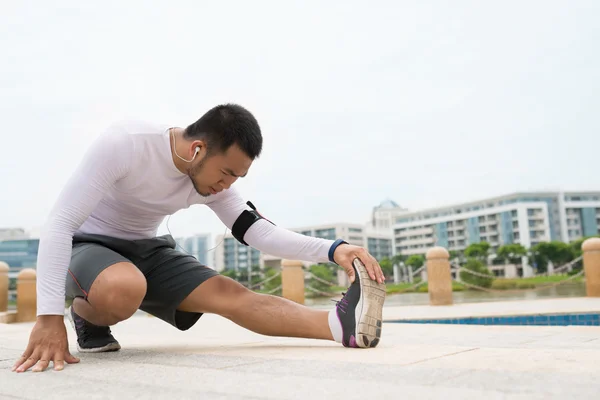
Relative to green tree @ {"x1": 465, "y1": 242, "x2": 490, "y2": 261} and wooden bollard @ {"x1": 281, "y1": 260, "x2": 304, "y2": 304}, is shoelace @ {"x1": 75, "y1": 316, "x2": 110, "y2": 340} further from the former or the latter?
green tree @ {"x1": 465, "y1": 242, "x2": 490, "y2": 261}

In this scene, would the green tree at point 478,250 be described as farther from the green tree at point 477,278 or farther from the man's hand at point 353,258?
the man's hand at point 353,258

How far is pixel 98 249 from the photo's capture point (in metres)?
2.61

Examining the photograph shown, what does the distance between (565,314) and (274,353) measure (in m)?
4.84

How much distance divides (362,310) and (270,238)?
2.13 feet

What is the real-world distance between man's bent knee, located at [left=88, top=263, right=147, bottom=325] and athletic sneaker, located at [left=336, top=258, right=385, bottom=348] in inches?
36.5

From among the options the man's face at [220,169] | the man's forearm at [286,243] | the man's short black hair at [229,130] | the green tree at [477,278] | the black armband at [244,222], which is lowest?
the green tree at [477,278]

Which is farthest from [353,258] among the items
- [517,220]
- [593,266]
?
[517,220]

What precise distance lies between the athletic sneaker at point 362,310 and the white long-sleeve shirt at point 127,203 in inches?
11.3

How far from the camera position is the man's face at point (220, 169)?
2.38 m

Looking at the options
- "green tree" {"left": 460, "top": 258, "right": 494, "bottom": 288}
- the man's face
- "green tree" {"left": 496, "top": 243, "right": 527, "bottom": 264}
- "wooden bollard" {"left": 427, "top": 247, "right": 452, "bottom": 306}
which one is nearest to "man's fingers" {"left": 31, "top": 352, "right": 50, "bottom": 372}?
the man's face

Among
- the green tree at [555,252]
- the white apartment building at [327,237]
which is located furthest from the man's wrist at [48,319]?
the white apartment building at [327,237]

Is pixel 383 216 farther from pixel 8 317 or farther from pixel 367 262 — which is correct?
pixel 367 262

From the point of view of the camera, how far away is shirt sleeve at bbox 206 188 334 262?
2.75 metres

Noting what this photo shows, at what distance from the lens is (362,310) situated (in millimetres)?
2459
